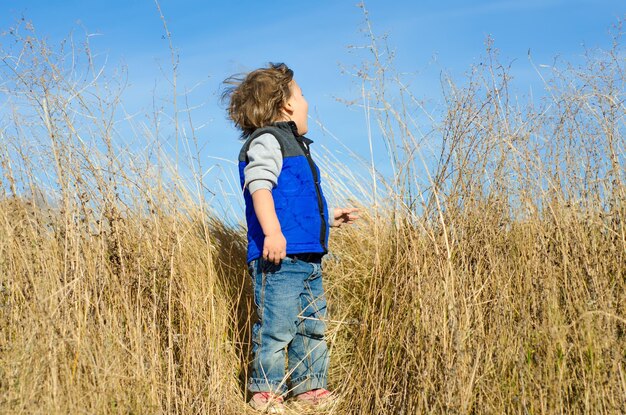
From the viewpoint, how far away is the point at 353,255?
4359 millimetres

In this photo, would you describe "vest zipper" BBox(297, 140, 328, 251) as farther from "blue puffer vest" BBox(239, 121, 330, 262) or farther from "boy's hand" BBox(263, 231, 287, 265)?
"boy's hand" BBox(263, 231, 287, 265)

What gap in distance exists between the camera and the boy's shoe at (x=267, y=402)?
3.39 m

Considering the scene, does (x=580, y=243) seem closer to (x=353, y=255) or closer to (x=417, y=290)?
(x=417, y=290)

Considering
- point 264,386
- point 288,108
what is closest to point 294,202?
point 288,108

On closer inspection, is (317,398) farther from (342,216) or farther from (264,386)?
(342,216)

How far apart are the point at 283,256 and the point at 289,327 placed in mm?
370

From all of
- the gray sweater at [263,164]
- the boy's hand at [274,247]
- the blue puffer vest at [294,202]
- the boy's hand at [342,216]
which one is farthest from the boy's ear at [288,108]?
the boy's hand at [274,247]

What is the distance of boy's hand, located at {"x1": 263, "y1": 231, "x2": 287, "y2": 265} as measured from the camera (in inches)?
127

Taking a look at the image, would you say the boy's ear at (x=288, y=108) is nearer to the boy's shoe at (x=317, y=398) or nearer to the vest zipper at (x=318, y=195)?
the vest zipper at (x=318, y=195)

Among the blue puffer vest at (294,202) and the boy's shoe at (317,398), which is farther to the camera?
the boy's shoe at (317,398)

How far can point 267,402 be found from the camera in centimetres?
338

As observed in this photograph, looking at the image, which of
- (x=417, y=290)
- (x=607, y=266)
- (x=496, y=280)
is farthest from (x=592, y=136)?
(x=417, y=290)

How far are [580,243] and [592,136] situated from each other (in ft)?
2.96

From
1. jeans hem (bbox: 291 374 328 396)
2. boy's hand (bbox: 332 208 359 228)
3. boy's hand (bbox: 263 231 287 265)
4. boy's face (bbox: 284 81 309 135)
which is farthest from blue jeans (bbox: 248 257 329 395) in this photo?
boy's face (bbox: 284 81 309 135)
